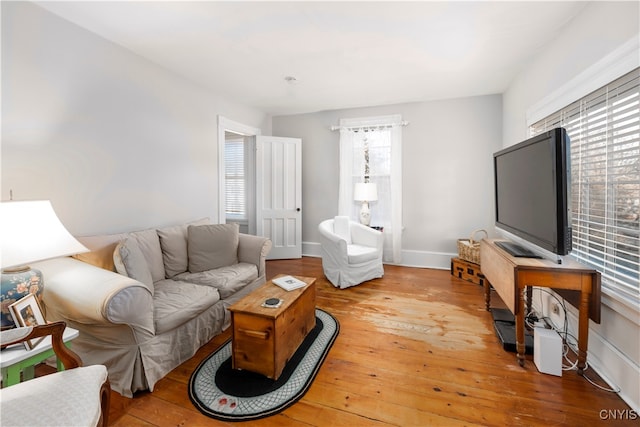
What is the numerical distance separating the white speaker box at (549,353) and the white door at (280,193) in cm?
340

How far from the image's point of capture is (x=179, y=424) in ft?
4.59

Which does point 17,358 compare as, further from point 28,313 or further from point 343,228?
point 343,228

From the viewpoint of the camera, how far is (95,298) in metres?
1.46

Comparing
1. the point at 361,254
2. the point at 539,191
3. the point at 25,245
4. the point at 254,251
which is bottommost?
the point at 361,254

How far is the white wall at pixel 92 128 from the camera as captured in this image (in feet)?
6.09

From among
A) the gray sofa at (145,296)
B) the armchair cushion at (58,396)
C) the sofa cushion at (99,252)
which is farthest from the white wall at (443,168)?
the armchair cushion at (58,396)

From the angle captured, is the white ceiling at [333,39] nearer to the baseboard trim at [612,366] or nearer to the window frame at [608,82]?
the window frame at [608,82]

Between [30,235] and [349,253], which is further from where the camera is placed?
[349,253]

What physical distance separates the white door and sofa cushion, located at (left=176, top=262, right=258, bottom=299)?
1.81 meters

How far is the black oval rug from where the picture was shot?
148 centimetres

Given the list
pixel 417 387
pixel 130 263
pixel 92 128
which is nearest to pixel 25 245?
pixel 130 263

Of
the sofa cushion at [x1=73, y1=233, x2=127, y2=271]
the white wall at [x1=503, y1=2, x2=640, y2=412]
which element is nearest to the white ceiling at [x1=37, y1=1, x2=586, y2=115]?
the white wall at [x1=503, y1=2, x2=640, y2=412]

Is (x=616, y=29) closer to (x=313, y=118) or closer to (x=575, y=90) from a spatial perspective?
(x=575, y=90)

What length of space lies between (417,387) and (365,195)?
2.74 metres
